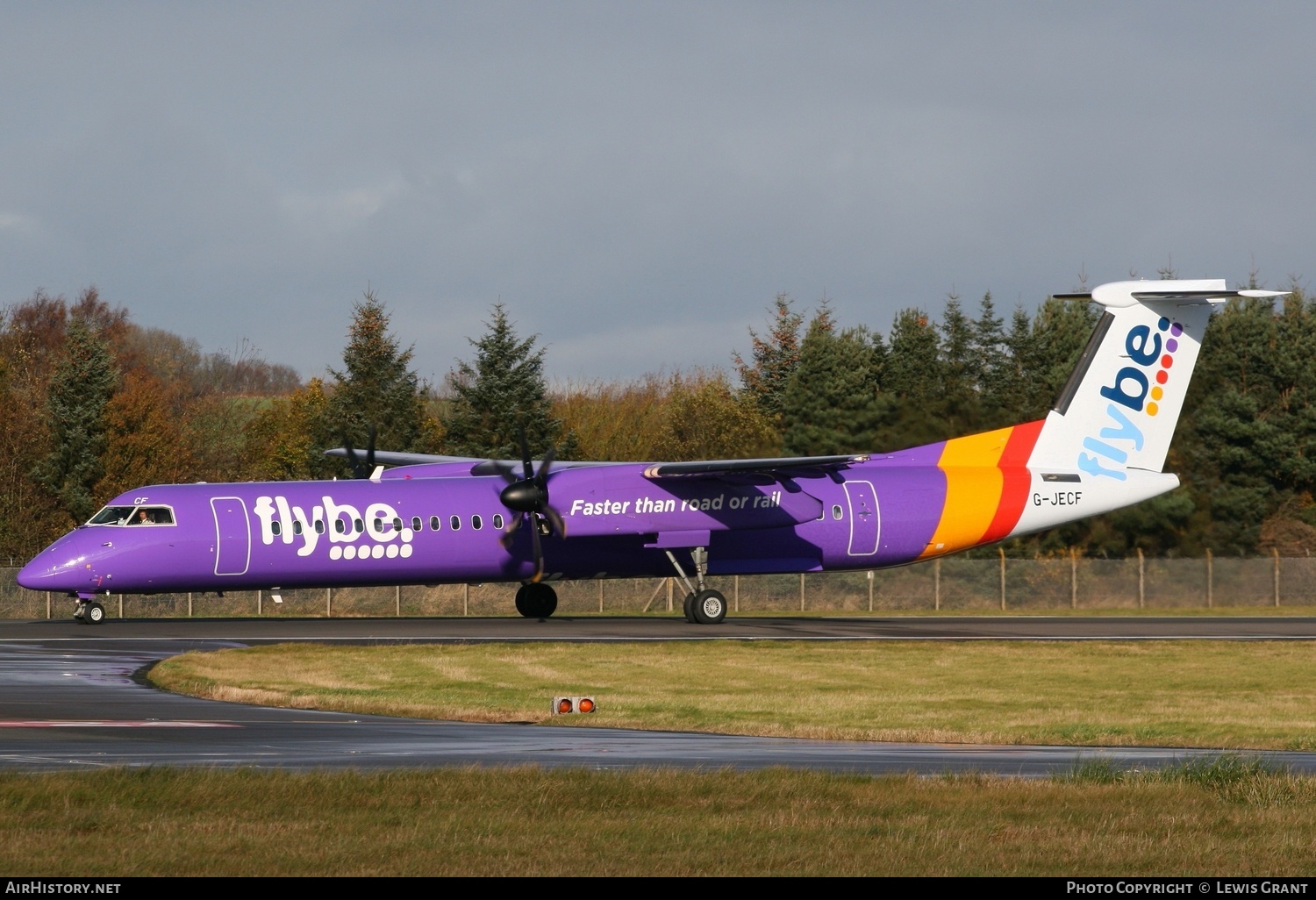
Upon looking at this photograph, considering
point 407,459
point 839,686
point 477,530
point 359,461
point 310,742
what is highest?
point 407,459

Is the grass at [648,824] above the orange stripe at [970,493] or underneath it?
underneath

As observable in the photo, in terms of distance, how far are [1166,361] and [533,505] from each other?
634 inches

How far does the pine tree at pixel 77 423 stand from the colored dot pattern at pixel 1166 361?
35302 mm

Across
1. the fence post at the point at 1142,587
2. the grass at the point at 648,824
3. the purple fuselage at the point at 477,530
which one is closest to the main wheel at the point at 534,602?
the purple fuselage at the point at 477,530

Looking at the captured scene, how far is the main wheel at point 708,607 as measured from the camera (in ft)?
119

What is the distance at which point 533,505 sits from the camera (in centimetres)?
3484

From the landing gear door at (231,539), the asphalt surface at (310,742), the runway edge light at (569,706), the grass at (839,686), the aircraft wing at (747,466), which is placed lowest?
the grass at (839,686)

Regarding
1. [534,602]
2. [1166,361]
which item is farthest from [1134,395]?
[534,602]

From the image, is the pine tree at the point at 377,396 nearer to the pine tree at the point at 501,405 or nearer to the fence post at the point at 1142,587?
the pine tree at the point at 501,405

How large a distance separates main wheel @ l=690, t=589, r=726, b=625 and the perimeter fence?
1038 cm

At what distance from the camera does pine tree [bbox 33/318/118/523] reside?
2176 inches

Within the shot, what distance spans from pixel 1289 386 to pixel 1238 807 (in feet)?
143

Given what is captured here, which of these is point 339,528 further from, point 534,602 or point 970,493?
point 970,493

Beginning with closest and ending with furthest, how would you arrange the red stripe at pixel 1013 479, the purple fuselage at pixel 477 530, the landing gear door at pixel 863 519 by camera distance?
1. the purple fuselage at pixel 477 530
2. the landing gear door at pixel 863 519
3. the red stripe at pixel 1013 479
